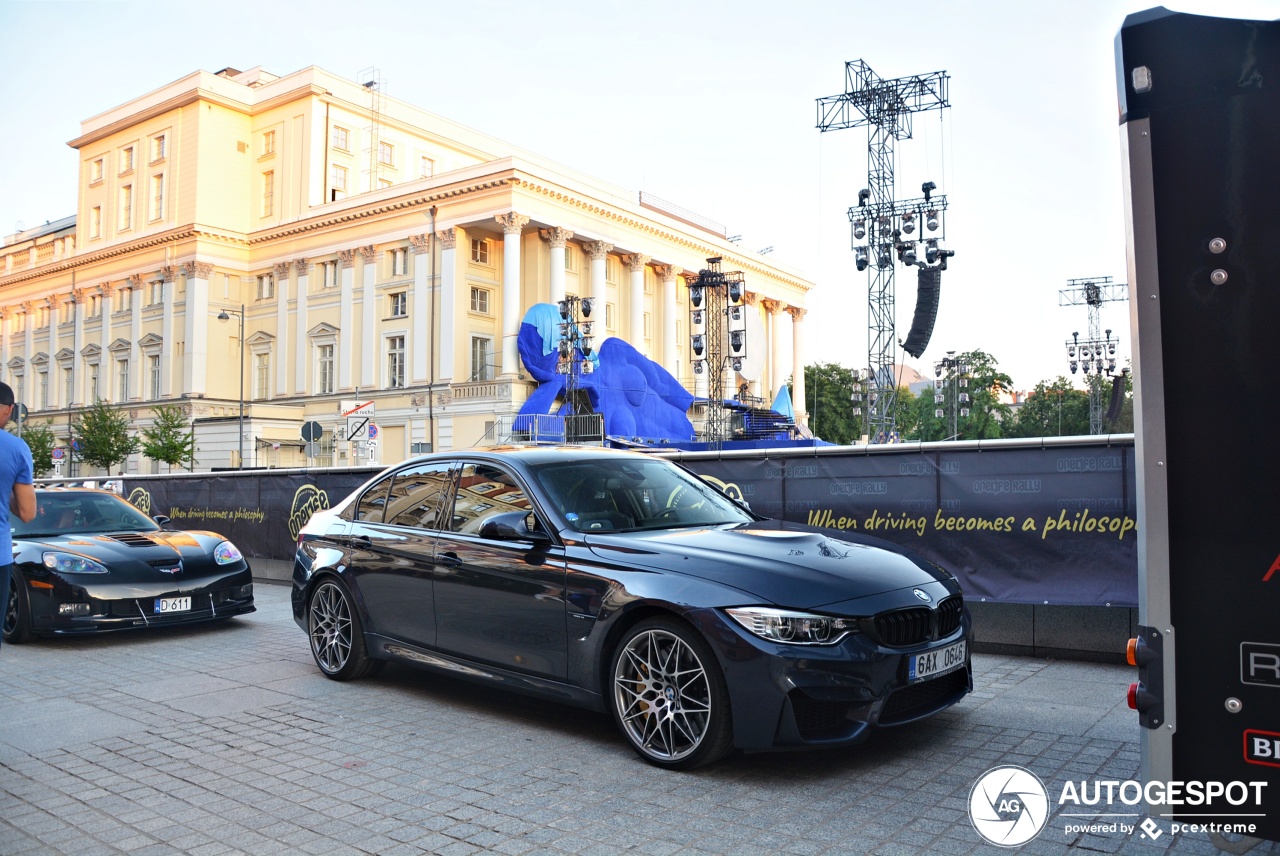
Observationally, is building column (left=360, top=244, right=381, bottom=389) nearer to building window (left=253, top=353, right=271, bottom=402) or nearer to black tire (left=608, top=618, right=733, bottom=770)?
building window (left=253, top=353, right=271, bottom=402)

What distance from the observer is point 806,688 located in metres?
4.62

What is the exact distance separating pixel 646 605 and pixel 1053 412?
6627cm

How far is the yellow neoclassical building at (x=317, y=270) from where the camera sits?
53.5 metres

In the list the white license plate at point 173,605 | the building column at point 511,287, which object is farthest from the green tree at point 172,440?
the white license plate at point 173,605

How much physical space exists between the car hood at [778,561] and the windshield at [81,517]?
7057 mm

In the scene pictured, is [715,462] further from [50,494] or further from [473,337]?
[473,337]

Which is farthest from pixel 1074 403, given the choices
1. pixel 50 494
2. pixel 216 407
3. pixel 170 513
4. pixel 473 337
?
pixel 50 494

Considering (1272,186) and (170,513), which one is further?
(170,513)

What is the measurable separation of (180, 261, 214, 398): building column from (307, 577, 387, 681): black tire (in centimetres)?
5798

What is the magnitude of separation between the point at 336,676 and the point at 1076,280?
165 feet

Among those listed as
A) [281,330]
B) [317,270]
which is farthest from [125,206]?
[317,270]

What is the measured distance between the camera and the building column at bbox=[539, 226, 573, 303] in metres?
55.4

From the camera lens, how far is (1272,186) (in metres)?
2.99

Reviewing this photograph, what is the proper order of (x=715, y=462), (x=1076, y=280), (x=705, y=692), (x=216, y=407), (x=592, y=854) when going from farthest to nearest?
(x=216, y=407), (x=1076, y=280), (x=715, y=462), (x=705, y=692), (x=592, y=854)
